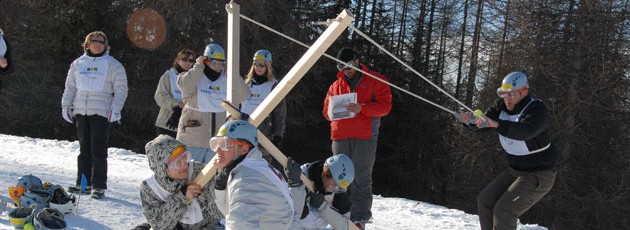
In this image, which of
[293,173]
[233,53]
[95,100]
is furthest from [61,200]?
[293,173]

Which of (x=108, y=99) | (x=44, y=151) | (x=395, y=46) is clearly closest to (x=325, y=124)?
(x=395, y=46)

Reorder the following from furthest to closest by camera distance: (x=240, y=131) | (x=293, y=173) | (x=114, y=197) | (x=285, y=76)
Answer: (x=114, y=197), (x=293, y=173), (x=285, y=76), (x=240, y=131)

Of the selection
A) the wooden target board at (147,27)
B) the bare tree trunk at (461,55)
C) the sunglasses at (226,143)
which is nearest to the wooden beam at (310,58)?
the sunglasses at (226,143)

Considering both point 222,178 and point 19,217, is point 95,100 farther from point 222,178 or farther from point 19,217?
point 222,178

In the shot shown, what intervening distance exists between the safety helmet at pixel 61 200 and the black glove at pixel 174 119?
1229 mm

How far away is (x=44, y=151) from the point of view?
10.2m

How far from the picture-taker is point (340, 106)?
6148mm

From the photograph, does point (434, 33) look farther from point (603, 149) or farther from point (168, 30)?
point (168, 30)

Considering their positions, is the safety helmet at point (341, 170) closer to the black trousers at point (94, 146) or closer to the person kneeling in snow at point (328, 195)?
the person kneeling in snow at point (328, 195)

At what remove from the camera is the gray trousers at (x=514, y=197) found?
4.87 metres

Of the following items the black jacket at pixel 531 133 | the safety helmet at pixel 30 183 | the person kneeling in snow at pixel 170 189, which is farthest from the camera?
the safety helmet at pixel 30 183

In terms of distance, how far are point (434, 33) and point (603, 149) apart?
10795 millimetres

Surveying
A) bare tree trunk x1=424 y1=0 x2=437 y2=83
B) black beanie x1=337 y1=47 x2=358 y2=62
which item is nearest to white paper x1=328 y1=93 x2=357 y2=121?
black beanie x1=337 y1=47 x2=358 y2=62

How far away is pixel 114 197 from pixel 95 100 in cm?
118
